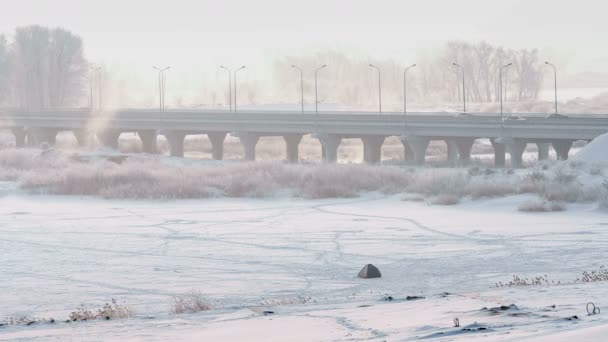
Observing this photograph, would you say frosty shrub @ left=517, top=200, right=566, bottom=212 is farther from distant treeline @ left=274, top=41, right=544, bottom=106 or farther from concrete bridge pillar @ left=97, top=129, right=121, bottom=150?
distant treeline @ left=274, top=41, right=544, bottom=106

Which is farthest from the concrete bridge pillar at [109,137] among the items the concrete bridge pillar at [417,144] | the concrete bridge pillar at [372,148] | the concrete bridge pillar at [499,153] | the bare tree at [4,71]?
the bare tree at [4,71]

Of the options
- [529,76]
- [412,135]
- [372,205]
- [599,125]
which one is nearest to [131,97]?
[529,76]

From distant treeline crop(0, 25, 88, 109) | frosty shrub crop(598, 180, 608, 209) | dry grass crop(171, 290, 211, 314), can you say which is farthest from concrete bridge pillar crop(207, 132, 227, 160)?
dry grass crop(171, 290, 211, 314)

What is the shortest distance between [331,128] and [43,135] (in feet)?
138

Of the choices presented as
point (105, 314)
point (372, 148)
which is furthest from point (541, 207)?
point (372, 148)

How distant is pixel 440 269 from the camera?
25469 mm

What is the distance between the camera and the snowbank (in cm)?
5616

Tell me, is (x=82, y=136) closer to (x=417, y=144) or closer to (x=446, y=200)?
(x=417, y=144)

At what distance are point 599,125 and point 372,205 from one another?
27050 mm

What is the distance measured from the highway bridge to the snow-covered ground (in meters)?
27.1

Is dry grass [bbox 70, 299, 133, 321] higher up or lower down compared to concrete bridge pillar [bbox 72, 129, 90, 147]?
lower down

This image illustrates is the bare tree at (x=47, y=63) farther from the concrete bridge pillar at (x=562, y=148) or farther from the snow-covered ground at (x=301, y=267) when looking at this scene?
the snow-covered ground at (x=301, y=267)

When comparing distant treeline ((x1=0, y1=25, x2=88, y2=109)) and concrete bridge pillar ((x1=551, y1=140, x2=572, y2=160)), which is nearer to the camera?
concrete bridge pillar ((x1=551, y1=140, x2=572, y2=160))

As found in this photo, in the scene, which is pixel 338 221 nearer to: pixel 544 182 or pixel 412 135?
pixel 544 182
